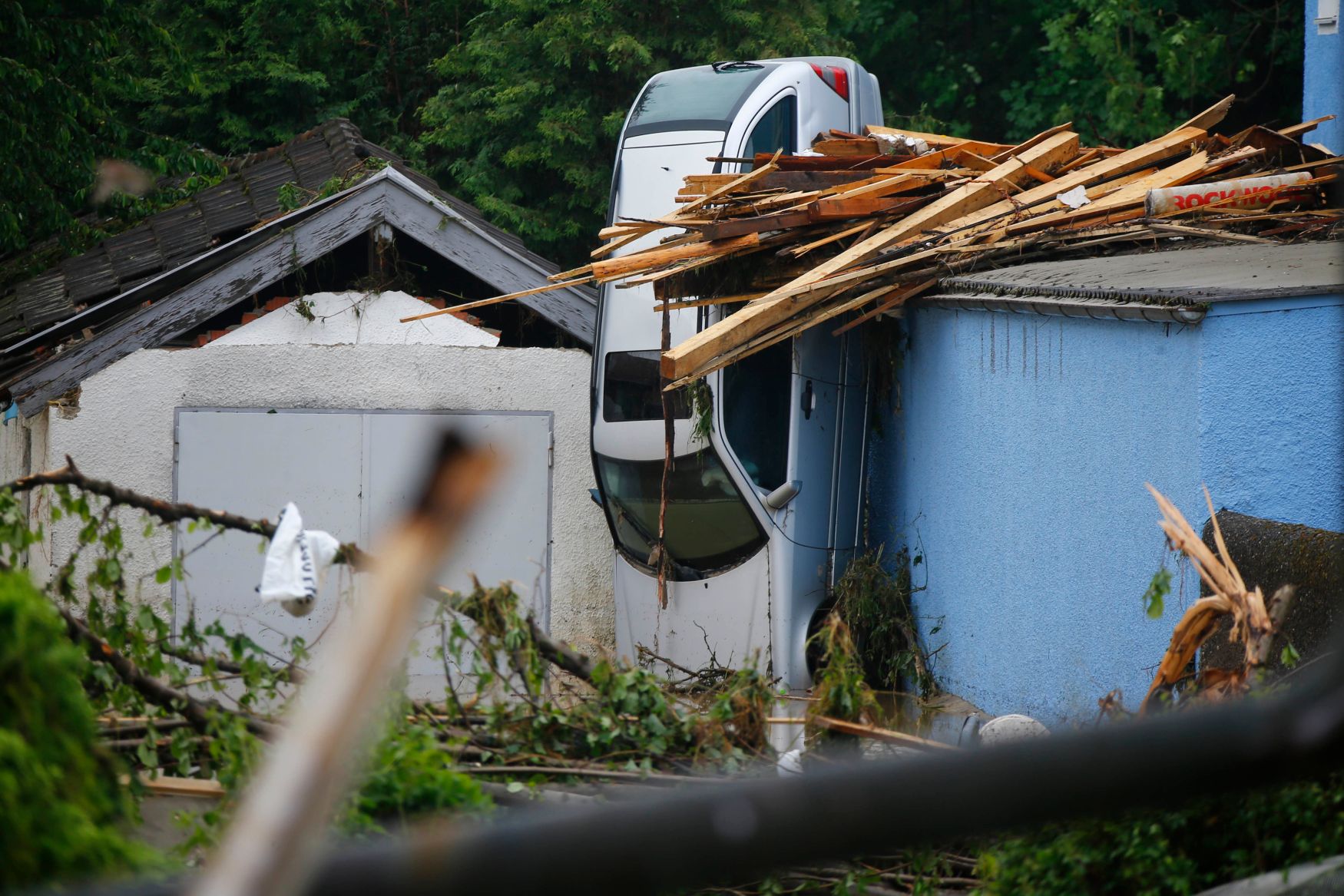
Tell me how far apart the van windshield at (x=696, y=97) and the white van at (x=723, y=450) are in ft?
0.05

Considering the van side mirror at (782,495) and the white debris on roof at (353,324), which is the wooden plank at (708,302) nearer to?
the van side mirror at (782,495)

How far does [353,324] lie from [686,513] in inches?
121

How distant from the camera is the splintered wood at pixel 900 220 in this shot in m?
7.06

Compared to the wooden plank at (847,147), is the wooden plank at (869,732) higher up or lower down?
lower down

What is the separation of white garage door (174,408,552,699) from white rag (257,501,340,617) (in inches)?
208

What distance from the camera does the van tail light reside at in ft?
32.9

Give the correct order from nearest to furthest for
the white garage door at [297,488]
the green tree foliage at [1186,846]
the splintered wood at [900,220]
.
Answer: the green tree foliage at [1186,846], the splintered wood at [900,220], the white garage door at [297,488]

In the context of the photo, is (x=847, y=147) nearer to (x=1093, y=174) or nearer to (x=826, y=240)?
(x=1093, y=174)

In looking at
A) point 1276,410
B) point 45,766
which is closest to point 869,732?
point 1276,410

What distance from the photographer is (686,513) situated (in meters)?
8.65

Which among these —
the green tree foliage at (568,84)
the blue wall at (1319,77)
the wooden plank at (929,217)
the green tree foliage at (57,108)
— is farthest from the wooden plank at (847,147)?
the green tree foliage at (568,84)

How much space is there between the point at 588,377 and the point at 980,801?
9.07 metres

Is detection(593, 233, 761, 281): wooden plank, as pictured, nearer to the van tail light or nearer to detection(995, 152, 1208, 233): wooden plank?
detection(995, 152, 1208, 233): wooden plank

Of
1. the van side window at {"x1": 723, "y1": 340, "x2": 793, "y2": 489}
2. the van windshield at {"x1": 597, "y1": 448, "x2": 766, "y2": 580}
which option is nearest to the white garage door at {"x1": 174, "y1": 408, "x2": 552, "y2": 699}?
the van windshield at {"x1": 597, "y1": 448, "x2": 766, "y2": 580}
